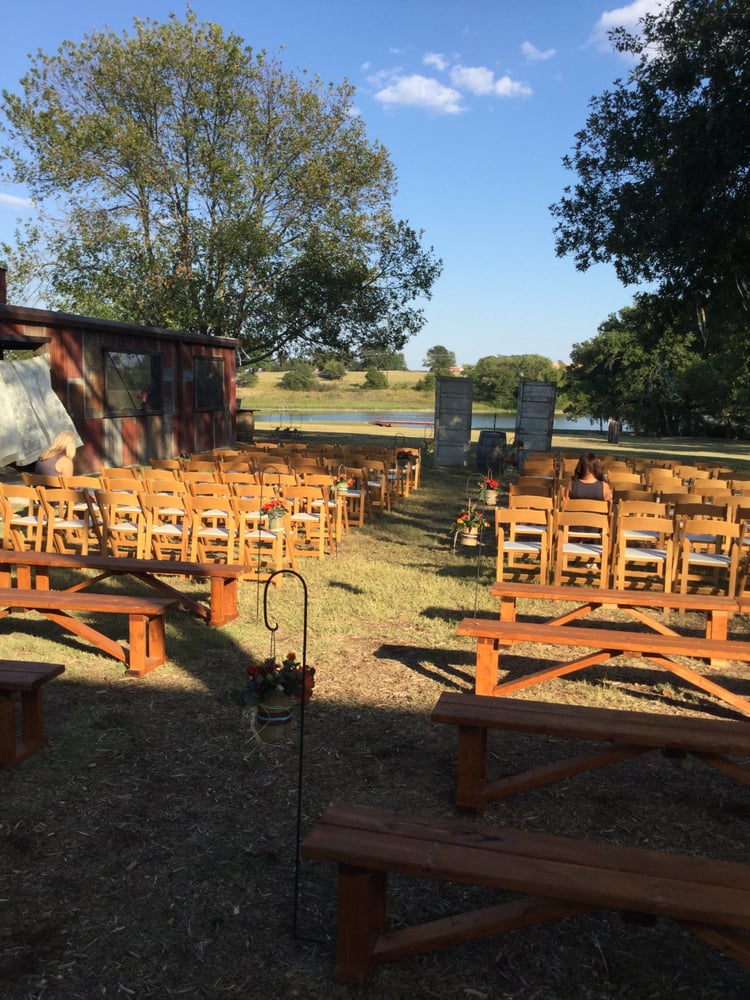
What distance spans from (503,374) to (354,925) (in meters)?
97.6

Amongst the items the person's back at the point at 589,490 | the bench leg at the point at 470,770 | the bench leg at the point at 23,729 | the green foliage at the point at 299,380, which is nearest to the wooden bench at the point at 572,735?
the bench leg at the point at 470,770

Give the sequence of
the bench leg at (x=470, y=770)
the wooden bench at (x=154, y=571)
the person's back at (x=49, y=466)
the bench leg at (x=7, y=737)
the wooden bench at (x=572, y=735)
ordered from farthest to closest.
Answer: the person's back at (x=49, y=466), the wooden bench at (x=154, y=571), the bench leg at (x=7, y=737), the bench leg at (x=470, y=770), the wooden bench at (x=572, y=735)

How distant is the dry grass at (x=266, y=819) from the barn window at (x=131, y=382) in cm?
1117

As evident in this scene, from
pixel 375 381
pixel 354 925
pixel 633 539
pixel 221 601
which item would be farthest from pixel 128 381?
pixel 375 381

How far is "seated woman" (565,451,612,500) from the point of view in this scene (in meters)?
8.80

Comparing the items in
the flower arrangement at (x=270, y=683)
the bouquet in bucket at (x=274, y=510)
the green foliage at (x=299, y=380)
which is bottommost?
the flower arrangement at (x=270, y=683)

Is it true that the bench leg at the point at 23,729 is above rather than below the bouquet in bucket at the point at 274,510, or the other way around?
below

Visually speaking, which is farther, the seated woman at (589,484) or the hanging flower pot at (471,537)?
the hanging flower pot at (471,537)

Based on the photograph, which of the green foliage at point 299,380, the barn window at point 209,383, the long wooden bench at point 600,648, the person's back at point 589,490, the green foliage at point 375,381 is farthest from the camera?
the green foliage at point 375,381

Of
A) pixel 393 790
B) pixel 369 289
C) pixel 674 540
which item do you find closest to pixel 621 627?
pixel 674 540

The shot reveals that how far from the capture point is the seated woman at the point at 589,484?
28.9ft

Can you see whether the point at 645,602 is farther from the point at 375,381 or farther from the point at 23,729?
the point at 375,381

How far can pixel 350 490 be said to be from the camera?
39.9 ft

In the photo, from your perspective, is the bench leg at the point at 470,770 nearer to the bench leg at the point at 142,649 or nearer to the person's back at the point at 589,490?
the bench leg at the point at 142,649
